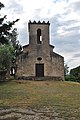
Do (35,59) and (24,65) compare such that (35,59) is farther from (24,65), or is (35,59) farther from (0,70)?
(0,70)

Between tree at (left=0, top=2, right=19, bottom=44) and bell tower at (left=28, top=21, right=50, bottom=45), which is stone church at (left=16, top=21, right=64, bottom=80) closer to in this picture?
bell tower at (left=28, top=21, right=50, bottom=45)

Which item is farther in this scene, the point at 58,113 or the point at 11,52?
the point at 11,52

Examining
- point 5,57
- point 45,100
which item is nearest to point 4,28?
point 45,100

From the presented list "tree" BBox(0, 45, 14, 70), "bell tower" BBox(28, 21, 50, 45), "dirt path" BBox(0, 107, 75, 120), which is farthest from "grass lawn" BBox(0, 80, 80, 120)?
"bell tower" BBox(28, 21, 50, 45)

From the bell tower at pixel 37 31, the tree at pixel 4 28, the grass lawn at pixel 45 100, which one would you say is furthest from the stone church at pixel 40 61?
the tree at pixel 4 28

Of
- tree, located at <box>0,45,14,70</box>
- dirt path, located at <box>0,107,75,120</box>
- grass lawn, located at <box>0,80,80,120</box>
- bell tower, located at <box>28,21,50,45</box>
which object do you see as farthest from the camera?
bell tower, located at <box>28,21,50,45</box>

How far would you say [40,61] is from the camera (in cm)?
4534

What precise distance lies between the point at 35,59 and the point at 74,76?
1254cm

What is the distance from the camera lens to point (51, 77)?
4462 centimetres

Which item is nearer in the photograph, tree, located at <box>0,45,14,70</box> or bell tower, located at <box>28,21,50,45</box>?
tree, located at <box>0,45,14,70</box>

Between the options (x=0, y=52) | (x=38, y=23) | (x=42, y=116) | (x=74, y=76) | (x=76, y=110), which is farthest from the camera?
(x=74, y=76)

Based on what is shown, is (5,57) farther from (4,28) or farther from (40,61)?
(4,28)

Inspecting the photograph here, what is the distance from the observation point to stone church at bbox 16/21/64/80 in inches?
1762

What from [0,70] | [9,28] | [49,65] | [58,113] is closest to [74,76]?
[49,65]
